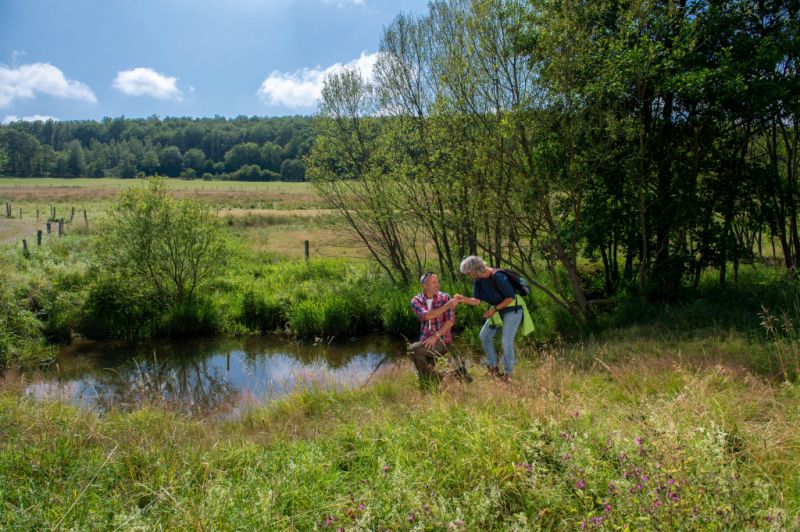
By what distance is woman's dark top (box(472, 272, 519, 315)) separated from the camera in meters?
6.16

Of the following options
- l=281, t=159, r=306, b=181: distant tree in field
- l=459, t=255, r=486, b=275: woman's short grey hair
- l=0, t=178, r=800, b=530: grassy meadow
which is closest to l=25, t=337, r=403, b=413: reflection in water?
l=0, t=178, r=800, b=530: grassy meadow

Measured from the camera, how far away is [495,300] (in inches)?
250

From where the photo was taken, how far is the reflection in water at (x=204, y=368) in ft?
30.1

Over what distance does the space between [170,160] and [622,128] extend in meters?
119

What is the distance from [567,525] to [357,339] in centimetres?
1081

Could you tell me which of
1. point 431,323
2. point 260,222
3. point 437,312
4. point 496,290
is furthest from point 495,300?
point 260,222

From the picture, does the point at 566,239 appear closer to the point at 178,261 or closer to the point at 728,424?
the point at 728,424

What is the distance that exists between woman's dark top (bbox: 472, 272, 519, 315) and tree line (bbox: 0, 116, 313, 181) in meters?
79.6

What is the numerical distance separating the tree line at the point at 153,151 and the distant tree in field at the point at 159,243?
69708 mm

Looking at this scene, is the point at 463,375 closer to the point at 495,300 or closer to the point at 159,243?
the point at 495,300

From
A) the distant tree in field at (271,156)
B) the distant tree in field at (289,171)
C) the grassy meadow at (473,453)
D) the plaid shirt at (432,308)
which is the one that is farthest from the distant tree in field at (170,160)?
the plaid shirt at (432,308)

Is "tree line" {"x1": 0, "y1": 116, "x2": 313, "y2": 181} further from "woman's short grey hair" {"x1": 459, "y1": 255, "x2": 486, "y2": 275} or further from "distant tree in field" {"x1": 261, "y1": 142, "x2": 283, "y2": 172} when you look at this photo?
"woman's short grey hair" {"x1": 459, "y1": 255, "x2": 486, "y2": 275}

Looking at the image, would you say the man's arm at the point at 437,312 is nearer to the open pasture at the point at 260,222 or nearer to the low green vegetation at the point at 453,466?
the low green vegetation at the point at 453,466

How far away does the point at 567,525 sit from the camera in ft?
9.41
